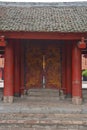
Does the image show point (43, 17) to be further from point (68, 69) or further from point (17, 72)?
point (17, 72)

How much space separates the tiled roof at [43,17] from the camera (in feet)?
39.5

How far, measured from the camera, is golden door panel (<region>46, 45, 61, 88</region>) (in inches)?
556

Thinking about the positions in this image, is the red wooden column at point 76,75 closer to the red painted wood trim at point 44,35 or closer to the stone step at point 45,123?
the red painted wood trim at point 44,35

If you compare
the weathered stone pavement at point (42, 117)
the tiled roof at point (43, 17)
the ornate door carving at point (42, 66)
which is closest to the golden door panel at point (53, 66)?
the ornate door carving at point (42, 66)

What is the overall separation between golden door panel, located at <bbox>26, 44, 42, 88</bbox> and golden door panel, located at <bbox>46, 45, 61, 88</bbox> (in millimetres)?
384

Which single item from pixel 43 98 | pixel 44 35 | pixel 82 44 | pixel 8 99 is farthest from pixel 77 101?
pixel 44 35

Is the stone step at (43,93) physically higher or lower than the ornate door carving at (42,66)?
lower

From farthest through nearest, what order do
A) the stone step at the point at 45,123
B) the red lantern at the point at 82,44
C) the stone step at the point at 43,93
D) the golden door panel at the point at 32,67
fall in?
the golden door panel at the point at 32,67 < the stone step at the point at 43,93 < the red lantern at the point at 82,44 < the stone step at the point at 45,123

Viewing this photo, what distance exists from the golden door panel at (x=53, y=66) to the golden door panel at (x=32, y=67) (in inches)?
15.1

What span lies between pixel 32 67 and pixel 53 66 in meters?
1.00

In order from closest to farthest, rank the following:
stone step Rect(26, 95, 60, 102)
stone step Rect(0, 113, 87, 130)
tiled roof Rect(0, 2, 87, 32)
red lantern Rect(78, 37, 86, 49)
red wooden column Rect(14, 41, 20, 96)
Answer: stone step Rect(0, 113, 87, 130) → red lantern Rect(78, 37, 86, 49) → tiled roof Rect(0, 2, 87, 32) → stone step Rect(26, 95, 60, 102) → red wooden column Rect(14, 41, 20, 96)

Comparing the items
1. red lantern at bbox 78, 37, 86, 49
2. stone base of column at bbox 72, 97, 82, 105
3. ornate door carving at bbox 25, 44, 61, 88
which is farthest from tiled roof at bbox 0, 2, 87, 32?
stone base of column at bbox 72, 97, 82, 105

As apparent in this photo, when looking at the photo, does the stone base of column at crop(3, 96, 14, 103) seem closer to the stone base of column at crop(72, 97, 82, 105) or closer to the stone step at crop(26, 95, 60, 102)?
the stone step at crop(26, 95, 60, 102)

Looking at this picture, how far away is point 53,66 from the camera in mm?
14148
